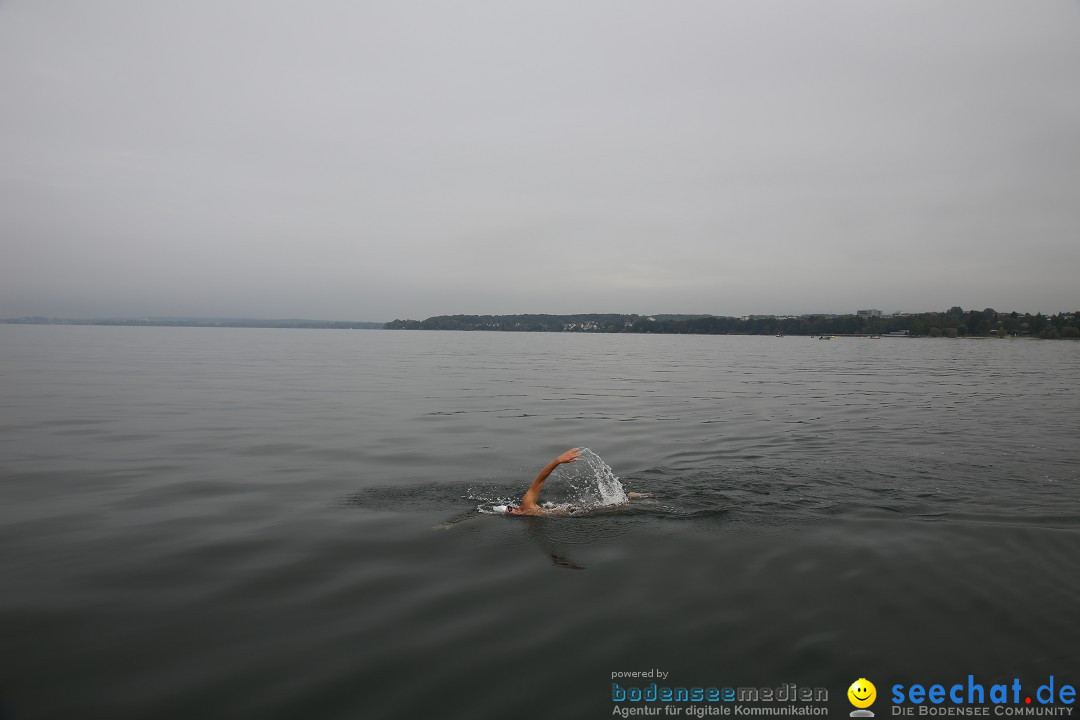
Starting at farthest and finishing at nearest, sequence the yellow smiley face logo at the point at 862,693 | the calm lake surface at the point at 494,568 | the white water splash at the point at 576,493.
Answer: the white water splash at the point at 576,493
the calm lake surface at the point at 494,568
the yellow smiley face logo at the point at 862,693

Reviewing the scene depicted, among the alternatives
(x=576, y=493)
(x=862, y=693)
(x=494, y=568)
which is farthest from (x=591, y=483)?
(x=862, y=693)

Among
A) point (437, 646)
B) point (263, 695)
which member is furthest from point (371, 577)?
point (263, 695)

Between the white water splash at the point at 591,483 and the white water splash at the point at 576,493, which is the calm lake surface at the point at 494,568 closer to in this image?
the white water splash at the point at 576,493

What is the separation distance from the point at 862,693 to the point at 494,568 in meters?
4.73

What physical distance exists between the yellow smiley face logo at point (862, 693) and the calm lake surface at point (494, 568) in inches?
3.4

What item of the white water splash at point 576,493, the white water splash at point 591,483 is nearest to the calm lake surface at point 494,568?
the white water splash at point 576,493

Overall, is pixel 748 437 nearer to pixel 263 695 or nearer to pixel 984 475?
pixel 984 475

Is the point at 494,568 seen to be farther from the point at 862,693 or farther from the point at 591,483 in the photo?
the point at 591,483

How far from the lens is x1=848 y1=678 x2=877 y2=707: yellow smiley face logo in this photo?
5600 mm

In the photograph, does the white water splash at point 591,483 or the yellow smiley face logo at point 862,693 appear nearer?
the yellow smiley face logo at point 862,693

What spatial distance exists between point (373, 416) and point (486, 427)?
4.87m

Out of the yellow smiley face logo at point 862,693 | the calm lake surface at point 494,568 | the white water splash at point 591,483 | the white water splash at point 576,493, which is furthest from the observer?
the white water splash at point 591,483

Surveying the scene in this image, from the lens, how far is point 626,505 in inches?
475

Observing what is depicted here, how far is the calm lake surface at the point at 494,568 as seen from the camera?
19.5 ft
